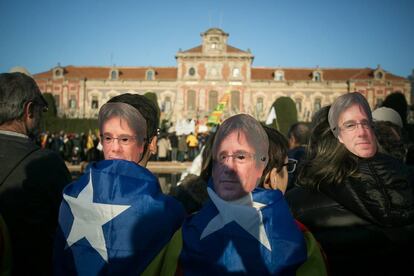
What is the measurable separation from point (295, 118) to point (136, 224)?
3006 centimetres

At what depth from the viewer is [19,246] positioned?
1.98m

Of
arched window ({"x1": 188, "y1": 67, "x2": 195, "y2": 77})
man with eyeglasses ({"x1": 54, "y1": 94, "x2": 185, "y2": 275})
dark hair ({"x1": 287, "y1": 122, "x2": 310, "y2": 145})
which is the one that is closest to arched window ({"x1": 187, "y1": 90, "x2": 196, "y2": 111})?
arched window ({"x1": 188, "y1": 67, "x2": 195, "y2": 77})

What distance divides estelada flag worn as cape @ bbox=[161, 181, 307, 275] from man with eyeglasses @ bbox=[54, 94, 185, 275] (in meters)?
0.24

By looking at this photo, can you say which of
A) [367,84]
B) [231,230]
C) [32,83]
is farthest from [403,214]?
[367,84]

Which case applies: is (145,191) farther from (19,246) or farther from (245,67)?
(245,67)

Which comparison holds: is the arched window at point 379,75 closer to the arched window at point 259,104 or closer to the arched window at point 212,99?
the arched window at point 259,104

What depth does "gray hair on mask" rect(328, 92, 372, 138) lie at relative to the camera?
2008 mm

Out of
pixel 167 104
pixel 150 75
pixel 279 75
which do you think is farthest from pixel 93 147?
pixel 279 75

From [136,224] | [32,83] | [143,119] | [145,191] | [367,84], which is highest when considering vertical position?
[367,84]

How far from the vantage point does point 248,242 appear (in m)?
1.37

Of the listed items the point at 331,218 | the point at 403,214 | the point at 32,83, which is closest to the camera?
the point at 403,214

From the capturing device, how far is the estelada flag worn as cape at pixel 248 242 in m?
1.36

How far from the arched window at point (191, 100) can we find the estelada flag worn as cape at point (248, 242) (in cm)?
4077

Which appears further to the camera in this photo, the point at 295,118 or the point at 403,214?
the point at 295,118
